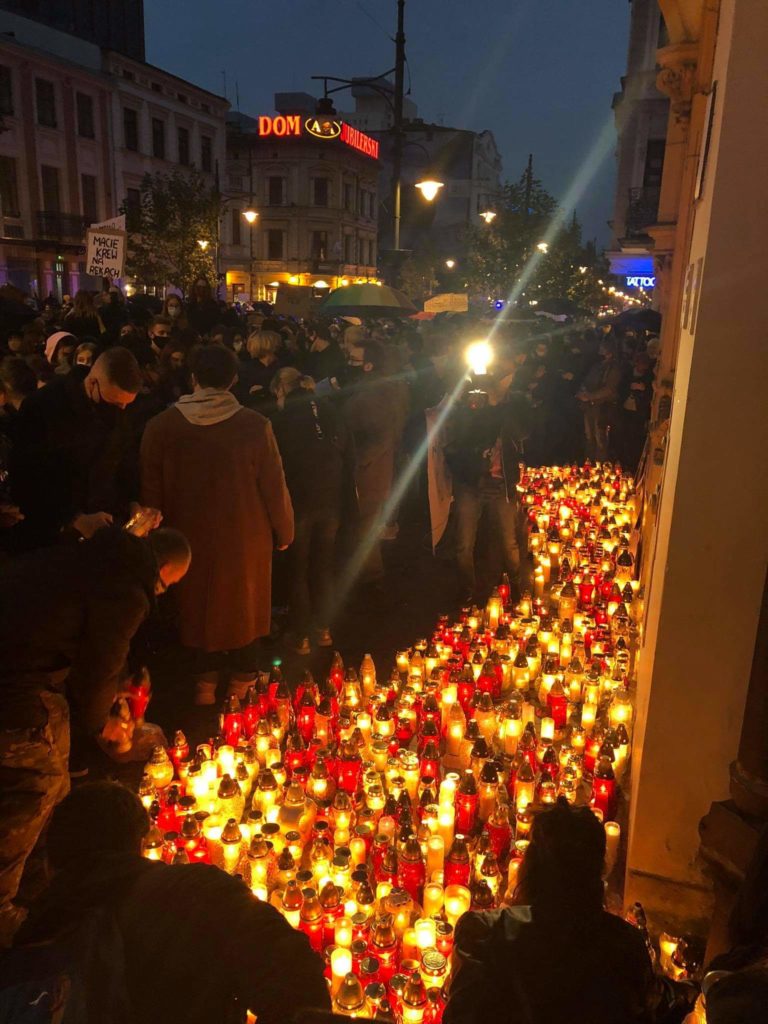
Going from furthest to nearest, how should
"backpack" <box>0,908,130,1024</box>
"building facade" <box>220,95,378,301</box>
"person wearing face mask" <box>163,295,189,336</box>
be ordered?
"building facade" <box>220,95,378,301</box> → "person wearing face mask" <box>163,295,189,336</box> → "backpack" <box>0,908,130,1024</box>

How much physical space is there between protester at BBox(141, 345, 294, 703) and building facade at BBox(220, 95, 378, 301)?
51.8 metres

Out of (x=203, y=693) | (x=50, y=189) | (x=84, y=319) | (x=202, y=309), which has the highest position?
(x=50, y=189)

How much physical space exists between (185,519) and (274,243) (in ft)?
184

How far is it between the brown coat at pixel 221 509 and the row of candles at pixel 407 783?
0.59 meters

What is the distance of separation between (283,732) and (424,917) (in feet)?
5.51

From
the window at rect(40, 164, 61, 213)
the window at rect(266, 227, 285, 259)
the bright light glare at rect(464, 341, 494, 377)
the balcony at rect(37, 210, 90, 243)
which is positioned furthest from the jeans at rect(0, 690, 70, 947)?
the window at rect(266, 227, 285, 259)

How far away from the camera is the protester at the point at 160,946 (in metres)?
2.01

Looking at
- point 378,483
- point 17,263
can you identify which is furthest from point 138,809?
point 17,263

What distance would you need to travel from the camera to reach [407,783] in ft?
14.6

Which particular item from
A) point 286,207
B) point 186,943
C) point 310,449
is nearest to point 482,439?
point 310,449

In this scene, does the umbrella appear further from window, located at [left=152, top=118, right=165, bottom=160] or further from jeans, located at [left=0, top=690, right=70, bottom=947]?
window, located at [left=152, top=118, right=165, bottom=160]

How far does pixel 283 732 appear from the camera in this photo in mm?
5020

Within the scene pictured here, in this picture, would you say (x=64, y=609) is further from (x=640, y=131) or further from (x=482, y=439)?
(x=640, y=131)

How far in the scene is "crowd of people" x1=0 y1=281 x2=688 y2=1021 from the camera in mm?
2273
